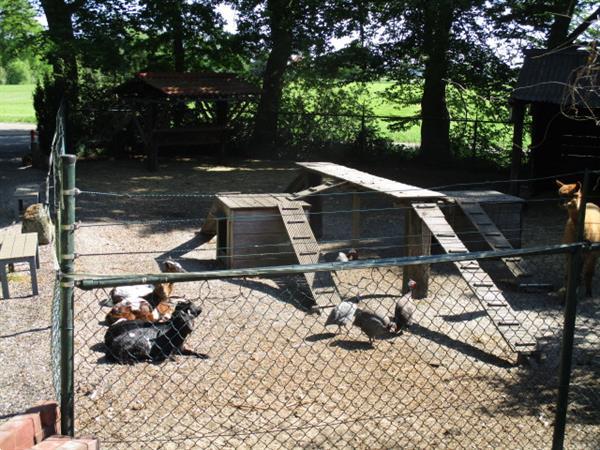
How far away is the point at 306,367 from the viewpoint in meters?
6.25

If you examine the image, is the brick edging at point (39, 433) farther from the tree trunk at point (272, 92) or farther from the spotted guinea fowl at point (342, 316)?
the tree trunk at point (272, 92)

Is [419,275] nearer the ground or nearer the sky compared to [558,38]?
nearer the ground

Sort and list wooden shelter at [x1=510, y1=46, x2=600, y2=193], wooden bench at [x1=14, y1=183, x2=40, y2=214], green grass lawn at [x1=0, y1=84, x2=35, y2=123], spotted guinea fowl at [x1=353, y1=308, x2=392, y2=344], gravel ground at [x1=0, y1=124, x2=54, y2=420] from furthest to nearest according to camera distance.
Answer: green grass lawn at [x1=0, y1=84, x2=35, y2=123] → wooden shelter at [x1=510, y1=46, x2=600, y2=193] → wooden bench at [x1=14, y1=183, x2=40, y2=214] → spotted guinea fowl at [x1=353, y1=308, x2=392, y2=344] → gravel ground at [x1=0, y1=124, x2=54, y2=420]

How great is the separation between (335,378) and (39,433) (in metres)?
2.88

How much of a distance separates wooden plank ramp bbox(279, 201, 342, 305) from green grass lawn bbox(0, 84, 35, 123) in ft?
85.4

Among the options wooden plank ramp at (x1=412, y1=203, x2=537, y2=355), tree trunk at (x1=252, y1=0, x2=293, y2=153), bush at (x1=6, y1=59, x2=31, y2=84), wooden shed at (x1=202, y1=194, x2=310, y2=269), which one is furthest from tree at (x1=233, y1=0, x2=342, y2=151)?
bush at (x1=6, y1=59, x2=31, y2=84)

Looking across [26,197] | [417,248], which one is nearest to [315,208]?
[417,248]

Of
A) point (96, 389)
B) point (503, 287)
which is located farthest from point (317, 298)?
point (96, 389)

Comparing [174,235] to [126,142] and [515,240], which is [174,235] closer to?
[515,240]

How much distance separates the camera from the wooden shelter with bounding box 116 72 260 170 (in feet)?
58.0

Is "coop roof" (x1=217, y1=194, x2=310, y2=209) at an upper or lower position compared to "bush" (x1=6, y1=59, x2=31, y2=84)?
lower

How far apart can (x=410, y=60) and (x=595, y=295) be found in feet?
37.7

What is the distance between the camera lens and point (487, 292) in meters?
7.43

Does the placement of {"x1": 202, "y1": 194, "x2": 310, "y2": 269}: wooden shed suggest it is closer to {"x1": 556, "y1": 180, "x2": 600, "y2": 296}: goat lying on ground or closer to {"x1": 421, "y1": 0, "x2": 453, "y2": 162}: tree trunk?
{"x1": 556, "y1": 180, "x2": 600, "y2": 296}: goat lying on ground
